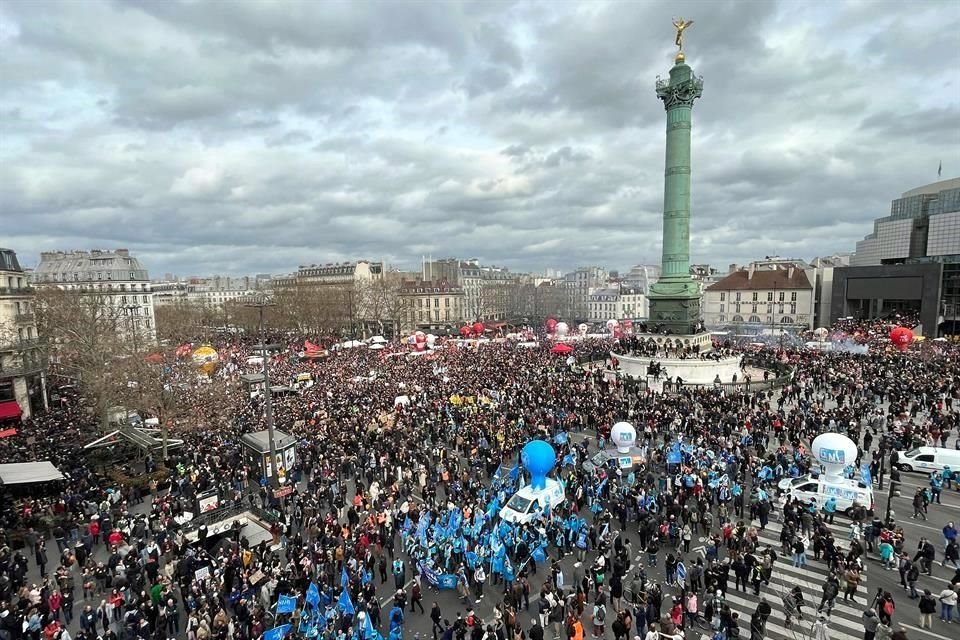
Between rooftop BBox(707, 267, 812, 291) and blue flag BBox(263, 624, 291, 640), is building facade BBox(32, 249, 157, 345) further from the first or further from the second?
rooftop BBox(707, 267, 812, 291)

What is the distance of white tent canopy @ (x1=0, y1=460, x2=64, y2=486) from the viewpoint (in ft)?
60.2

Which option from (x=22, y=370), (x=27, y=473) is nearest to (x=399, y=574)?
(x=27, y=473)

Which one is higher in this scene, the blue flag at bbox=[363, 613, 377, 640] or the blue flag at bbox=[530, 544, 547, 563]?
Result: the blue flag at bbox=[363, 613, 377, 640]

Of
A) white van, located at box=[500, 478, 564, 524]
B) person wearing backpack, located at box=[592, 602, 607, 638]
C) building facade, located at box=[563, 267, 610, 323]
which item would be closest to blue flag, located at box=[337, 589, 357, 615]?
person wearing backpack, located at box=[592, 602, 607, 638]

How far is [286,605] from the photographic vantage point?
11.8 m

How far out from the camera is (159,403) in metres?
24.0

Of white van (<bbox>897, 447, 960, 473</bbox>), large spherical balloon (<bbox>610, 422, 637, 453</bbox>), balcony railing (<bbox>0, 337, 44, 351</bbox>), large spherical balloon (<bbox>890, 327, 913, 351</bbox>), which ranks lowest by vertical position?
white van (<bbox>897, 447, 960, 473</bbox>)

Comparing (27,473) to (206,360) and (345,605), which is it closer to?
(345,605)

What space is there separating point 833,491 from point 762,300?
2651 inches

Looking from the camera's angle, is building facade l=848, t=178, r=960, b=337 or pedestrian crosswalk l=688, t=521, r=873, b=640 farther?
building facade l=848, t=178, r=960, b=337

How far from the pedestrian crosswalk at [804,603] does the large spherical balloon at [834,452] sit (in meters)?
3.55

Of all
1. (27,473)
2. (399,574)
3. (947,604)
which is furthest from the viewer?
(27,473)

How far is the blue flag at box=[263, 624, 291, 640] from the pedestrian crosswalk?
29.7ft

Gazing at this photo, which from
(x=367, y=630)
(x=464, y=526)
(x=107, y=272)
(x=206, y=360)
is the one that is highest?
(x=107, y=272)
